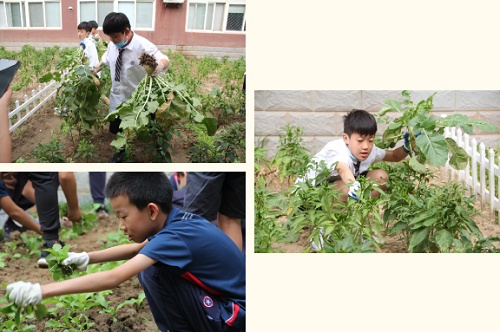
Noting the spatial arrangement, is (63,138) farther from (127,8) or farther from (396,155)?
(396,155)

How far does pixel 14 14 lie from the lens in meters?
2.65

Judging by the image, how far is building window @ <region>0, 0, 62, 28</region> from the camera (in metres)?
2.64

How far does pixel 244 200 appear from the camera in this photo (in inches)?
90.4

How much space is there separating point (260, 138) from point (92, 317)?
1.25m

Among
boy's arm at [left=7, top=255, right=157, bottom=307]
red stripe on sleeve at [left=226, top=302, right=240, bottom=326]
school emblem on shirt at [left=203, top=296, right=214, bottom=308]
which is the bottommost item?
red stripe on sleeve at [left=226, top=302, right=240, bottom=326]

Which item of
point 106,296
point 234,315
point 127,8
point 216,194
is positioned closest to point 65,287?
point 234,315

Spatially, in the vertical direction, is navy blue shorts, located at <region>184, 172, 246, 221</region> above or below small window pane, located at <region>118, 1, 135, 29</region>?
below

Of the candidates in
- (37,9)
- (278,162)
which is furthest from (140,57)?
(278,162)

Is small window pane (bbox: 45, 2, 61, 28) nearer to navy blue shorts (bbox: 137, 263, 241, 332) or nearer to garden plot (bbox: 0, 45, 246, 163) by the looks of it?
garden plot (bbox: 0, 45, 246, 163)

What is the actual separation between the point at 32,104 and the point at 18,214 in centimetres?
68

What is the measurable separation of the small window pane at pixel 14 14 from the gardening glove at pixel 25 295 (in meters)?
1.68

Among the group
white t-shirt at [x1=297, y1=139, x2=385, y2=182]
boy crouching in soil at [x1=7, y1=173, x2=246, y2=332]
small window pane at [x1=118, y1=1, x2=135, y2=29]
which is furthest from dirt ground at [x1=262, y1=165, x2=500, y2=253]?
small window pane at [x1=118, y1=1, x2=135, y2=29]

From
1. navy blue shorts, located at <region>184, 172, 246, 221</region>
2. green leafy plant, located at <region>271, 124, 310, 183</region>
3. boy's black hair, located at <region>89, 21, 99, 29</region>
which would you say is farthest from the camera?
boy's black hair, located at <region>89, 21, 99, 29</region>

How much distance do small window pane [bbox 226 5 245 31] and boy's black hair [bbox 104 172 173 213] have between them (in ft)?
3.34
